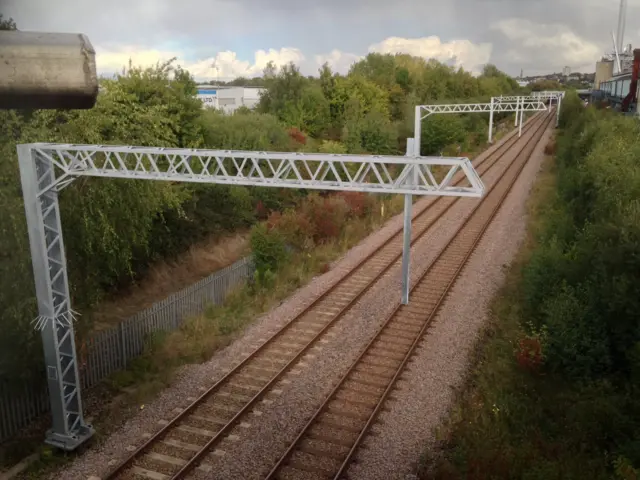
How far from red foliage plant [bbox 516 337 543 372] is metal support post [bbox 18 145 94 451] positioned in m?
8.62

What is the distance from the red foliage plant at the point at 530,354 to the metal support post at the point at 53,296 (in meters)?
8.62

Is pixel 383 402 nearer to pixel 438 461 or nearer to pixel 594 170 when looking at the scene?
pixel 438 461

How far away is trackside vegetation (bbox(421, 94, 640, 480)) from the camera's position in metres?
8.12

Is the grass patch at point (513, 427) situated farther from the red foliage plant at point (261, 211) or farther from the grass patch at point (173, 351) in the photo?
the red foliage plant at point (261, 211)

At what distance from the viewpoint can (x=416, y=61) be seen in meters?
76.8

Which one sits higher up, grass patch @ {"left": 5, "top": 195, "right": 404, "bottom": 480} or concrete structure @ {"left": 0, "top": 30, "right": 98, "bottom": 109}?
concrete structure @ {"left": 0, "top": 30, "right": 98, "bottom": 109}

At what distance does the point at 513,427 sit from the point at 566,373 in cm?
214

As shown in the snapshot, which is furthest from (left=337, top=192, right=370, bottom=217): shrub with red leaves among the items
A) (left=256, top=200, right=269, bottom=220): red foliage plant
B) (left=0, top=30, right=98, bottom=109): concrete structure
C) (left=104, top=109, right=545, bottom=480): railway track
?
(left=0, top=30, right=98, bottom=109): concrete structure

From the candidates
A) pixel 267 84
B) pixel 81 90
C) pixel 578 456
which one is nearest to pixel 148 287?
pixel 578 456

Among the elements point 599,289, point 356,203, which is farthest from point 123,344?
point 356,203

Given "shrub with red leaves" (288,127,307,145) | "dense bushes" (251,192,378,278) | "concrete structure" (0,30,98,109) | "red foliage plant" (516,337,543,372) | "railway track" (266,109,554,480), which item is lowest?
"railway track" (266,109,554,480)

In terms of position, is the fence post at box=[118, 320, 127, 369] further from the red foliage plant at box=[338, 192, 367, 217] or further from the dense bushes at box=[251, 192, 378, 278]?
the red foliage plant at box=[338, 192, 367, 217]

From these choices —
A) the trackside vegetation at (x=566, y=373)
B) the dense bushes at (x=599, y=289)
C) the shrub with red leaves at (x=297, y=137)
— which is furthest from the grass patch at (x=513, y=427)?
the shrub with red leaves at (x=297, y=137)

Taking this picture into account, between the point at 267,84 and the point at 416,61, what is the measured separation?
132 ft
